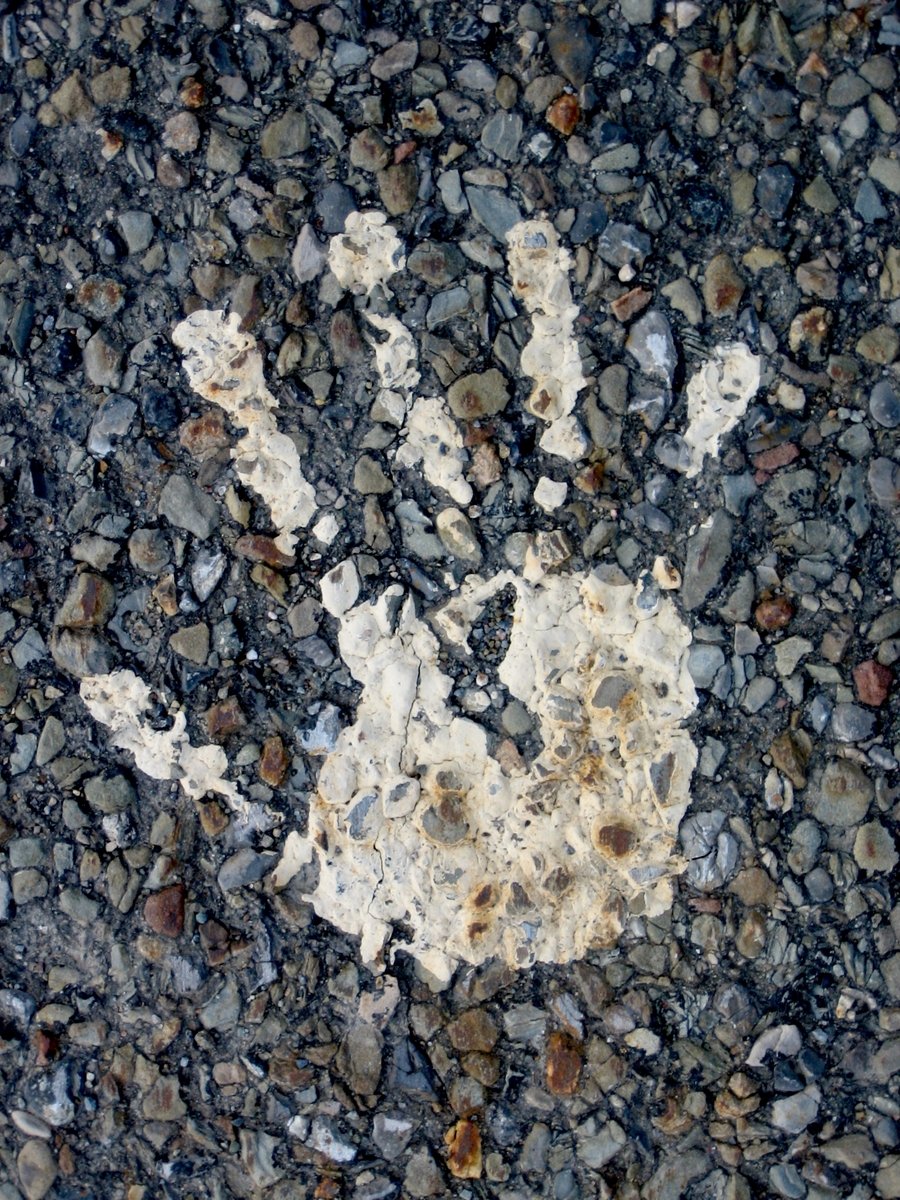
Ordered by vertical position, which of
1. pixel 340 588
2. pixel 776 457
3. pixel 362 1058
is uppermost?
pixel 776 457

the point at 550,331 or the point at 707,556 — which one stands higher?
the point at 550,331

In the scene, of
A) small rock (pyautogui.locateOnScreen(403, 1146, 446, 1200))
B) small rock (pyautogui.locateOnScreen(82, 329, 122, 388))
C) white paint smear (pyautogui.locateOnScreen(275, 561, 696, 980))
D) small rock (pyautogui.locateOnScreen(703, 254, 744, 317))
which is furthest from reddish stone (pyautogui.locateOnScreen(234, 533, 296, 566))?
small rock (pyautogui.locateOnScreen(403, 1146, 446, 1200))

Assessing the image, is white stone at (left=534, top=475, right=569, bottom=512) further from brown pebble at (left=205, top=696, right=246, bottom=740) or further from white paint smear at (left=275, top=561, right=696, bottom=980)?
brown pebble at (left=205, top=696, right=246, bottom=740)


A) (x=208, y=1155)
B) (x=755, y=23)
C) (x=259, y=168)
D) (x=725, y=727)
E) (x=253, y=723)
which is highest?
(x=755, y=23)

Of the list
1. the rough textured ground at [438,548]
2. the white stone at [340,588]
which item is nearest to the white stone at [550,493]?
the rough textured ground at [438,548]

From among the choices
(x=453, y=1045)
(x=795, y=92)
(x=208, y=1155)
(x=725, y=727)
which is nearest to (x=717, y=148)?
(x=795, y=92)

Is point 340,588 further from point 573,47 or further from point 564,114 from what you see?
point 573,47

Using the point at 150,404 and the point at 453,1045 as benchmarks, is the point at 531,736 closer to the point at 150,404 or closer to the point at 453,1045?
the point at 453,1045

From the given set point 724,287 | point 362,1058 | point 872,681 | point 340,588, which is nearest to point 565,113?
point 724,287
